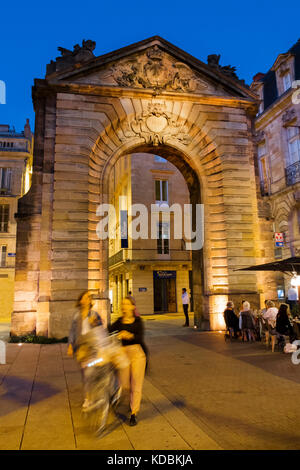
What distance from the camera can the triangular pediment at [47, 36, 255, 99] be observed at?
1452cm

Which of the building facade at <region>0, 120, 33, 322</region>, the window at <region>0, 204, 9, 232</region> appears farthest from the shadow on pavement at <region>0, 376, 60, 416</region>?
the window at <region>0, 204, 9, 232</region>

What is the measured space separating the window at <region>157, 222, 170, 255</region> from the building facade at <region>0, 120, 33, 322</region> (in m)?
11.7

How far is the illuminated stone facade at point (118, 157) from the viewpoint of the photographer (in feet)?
42.7

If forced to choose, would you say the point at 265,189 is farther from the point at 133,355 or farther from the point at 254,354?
the point at 133,355

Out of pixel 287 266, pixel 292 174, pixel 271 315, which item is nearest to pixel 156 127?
pixel 287 266

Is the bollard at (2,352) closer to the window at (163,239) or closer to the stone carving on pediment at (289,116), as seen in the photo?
the window at (163,239)

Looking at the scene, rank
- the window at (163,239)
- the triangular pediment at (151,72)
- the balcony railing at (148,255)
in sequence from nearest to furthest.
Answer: the triangular pediment at (151,72) → the balcony railing at (148,255) → the window at (163,239)

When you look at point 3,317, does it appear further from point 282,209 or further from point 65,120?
point 282,209

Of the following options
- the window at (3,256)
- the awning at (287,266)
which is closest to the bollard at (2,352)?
the awning at (287,266)

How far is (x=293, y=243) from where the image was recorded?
22625mm

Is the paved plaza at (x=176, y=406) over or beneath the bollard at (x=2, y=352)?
beneath

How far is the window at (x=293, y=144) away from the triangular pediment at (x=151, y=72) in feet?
27.1

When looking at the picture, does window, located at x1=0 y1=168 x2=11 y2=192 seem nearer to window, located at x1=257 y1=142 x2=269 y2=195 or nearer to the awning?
window, located at x1=257 y1=142 x2=269 y2=195

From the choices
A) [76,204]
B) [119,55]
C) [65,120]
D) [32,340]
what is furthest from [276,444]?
[119,55]
